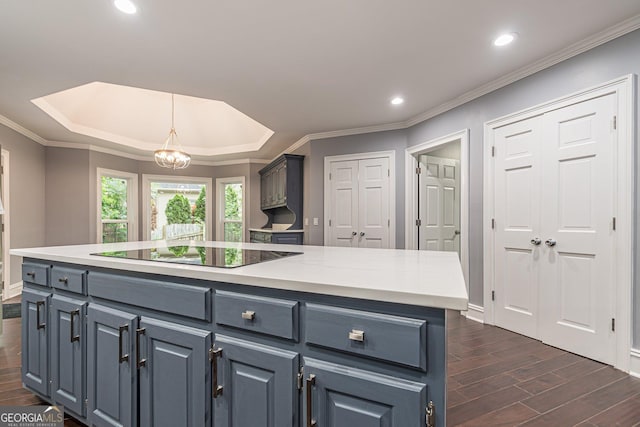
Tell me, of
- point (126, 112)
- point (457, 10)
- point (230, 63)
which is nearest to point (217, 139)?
point (126, 112)

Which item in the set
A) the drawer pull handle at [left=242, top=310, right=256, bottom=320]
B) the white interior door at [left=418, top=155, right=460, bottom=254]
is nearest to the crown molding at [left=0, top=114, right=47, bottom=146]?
the drawer pull handle at [left=242, top=310, right=256, bottom=320]

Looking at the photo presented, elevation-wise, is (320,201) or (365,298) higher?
(320,201)

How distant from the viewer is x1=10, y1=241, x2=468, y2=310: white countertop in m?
0.89

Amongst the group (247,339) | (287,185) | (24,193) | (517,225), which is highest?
(287,185)

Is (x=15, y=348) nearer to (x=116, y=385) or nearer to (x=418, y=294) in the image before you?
(x=116, y=385)

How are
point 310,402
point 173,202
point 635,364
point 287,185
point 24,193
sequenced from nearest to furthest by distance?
point 310,402 → point 635,364 → point 24,193 → point 287,185 → point 173,202

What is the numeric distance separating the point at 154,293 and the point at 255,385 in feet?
1.97

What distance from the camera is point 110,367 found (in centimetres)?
144

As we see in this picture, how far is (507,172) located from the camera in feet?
10.4

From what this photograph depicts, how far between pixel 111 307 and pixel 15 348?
A: 2119 millimetres

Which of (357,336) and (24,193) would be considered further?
(24,193)

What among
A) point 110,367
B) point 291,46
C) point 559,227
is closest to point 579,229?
point 559,227

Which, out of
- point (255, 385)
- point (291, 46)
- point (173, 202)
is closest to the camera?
point (255, 385)

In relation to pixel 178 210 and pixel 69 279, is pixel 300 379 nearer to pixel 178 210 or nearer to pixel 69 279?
pixel 69 279
